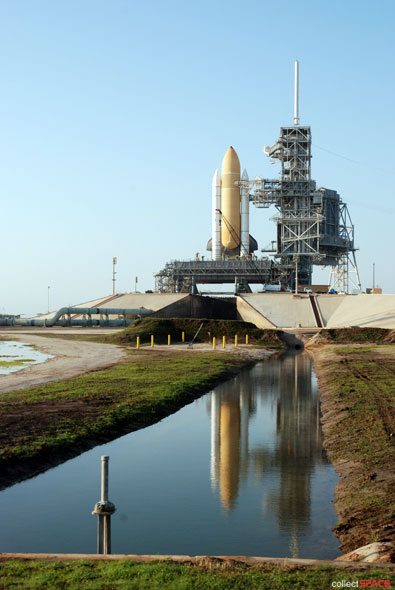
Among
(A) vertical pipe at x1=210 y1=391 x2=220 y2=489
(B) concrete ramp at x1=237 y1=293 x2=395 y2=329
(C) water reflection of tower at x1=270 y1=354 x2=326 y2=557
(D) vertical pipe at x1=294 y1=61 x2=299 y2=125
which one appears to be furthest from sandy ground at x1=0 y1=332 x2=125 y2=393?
(D) vertical pipe at x1=294 y1=61 x2=299 y2=125

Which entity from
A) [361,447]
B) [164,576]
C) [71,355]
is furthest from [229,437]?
[71,355]

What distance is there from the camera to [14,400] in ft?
78.6

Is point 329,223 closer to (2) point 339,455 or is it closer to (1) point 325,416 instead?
(1) point 325,416

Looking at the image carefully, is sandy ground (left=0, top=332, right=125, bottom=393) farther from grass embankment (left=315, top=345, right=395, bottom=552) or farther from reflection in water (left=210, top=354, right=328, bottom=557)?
grass embankment (left=315, top=345, right=395, bottom=552)

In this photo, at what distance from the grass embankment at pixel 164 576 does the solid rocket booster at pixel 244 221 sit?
307 feet

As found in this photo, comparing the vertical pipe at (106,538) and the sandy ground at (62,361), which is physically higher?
the sandy ground at (62,361)

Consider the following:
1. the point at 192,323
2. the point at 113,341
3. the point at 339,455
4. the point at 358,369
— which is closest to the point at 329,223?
the point at 192,323

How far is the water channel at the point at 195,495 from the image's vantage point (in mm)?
11195

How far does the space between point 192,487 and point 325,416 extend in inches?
391

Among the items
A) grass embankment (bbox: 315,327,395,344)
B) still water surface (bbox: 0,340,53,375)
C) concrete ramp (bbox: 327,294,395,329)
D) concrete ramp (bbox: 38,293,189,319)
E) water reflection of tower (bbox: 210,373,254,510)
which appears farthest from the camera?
Answer: concrete ramp (bbox: 38,293,189,319)

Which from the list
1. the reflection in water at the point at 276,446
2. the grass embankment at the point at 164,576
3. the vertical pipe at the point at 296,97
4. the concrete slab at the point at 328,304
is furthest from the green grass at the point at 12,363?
the vertical pipe at the point at 296,97

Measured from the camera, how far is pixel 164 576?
816 cm

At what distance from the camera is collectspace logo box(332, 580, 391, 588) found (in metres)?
7.67

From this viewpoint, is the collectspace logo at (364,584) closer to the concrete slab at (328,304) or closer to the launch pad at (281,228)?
the concrete slab at (328,304)
